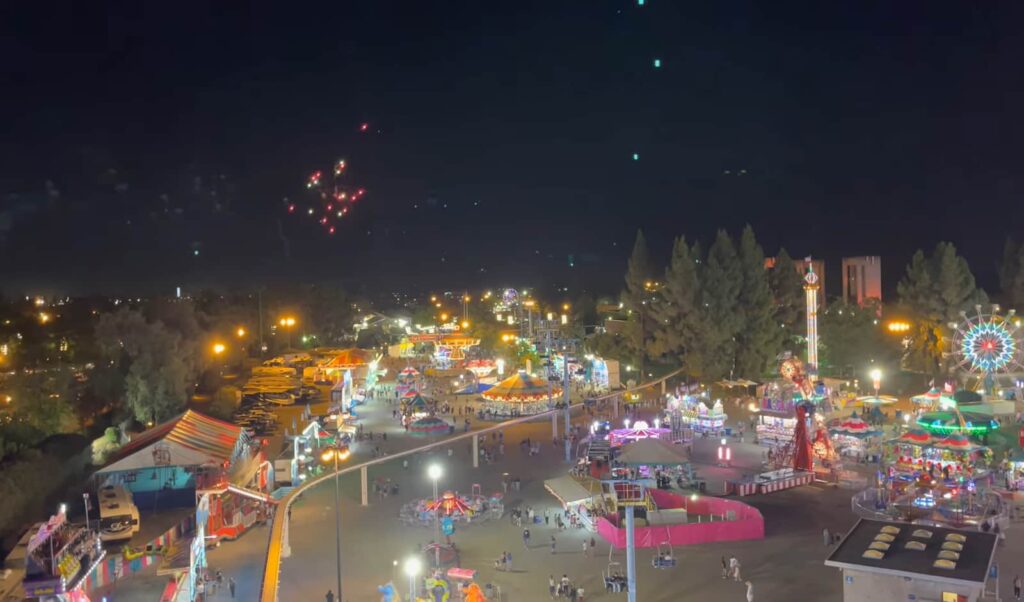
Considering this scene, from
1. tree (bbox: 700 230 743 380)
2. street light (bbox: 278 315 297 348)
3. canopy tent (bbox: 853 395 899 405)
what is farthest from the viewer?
street light (bbox: 278 315 297 348)

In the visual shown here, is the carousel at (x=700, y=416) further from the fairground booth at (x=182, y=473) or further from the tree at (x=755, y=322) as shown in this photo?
the fairground booth at (x=182, y=473)

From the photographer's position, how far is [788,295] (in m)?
49.0

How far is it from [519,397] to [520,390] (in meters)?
0.37

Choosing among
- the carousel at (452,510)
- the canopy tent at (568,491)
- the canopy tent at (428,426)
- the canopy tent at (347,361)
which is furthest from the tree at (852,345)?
the carousel at (452,510)

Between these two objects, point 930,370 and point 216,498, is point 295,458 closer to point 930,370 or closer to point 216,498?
point 216,498

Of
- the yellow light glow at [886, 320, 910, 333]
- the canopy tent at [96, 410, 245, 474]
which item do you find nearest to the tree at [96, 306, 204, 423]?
the canopy tent at [96, 410, 245, 474]

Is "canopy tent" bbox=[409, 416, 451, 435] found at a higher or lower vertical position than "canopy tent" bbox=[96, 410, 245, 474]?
lower

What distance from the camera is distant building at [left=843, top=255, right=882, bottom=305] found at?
62.6m

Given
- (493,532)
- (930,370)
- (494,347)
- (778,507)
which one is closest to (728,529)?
(778,507)

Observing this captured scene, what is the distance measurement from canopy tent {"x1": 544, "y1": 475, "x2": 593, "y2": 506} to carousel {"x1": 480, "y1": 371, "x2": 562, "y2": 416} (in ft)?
49.4

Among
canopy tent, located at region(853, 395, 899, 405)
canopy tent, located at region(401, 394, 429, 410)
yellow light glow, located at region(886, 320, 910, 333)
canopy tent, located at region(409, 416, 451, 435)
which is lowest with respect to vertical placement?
canopy tent, located at region(409, 416, 451, 435)

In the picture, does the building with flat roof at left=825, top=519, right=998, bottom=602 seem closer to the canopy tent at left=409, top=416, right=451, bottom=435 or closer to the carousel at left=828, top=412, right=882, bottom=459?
the carousel at left=828, top=412, right=882, bottom=459

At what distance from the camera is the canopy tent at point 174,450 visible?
2209cm

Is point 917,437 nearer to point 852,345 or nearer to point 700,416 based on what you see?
point 700,416
